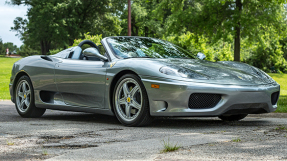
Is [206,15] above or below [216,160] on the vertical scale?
above

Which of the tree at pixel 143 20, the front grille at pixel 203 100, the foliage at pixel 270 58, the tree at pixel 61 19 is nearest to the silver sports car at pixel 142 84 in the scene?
the front grille at pixel 203 100

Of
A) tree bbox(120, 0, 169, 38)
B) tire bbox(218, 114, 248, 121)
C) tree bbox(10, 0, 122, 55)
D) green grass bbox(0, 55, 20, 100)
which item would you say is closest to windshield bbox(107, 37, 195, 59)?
tire bbox(218, 114, 248, 121)

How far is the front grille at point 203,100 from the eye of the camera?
4.58 meters

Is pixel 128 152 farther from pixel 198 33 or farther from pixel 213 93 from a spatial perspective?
pixel 198 33

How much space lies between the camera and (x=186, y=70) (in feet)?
15.6

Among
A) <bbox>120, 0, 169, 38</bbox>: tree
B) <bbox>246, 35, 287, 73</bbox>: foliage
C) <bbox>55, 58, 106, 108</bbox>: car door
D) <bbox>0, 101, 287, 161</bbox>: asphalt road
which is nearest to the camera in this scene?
<bbox>0, 101, 287, 161</bbox>: asphalt road

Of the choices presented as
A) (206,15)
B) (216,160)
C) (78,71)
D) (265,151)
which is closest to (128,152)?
(216,160)

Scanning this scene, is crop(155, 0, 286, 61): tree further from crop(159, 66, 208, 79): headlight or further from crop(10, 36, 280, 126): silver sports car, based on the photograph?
crop(159, 66, 208, 79): headlight

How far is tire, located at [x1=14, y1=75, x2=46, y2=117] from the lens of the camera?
256 inches

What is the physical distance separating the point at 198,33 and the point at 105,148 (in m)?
19.3

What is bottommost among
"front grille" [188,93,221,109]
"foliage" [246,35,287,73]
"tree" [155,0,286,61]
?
"foliage" [246,35,287,73]

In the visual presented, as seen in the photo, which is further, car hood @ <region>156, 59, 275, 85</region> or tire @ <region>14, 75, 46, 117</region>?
tire @ <region>14, 75, 46, 117</region>

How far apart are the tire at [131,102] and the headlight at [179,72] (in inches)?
14.1

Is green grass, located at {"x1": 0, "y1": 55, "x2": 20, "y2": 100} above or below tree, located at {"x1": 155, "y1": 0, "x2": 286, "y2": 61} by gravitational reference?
below
